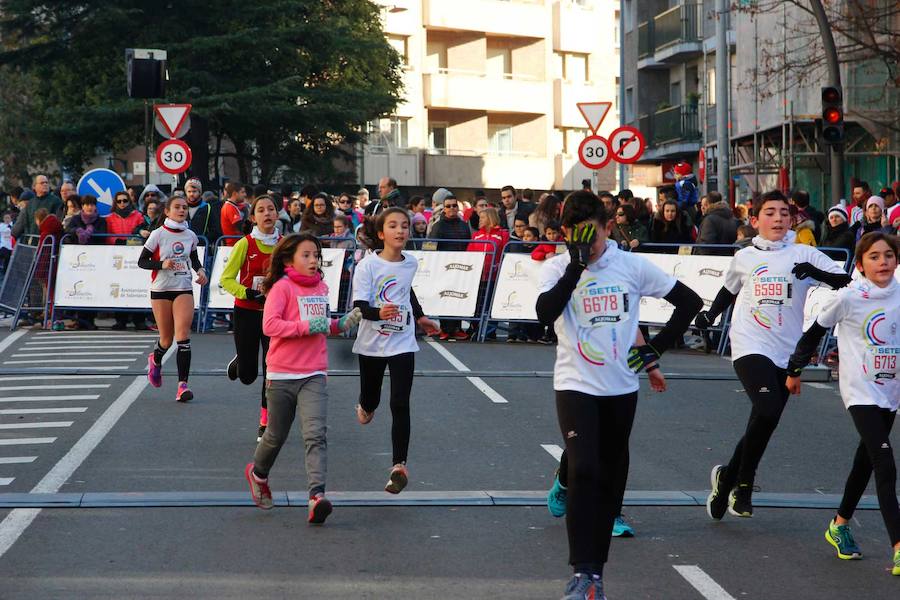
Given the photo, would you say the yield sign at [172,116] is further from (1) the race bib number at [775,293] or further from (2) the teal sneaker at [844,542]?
(2) the teal sneaker at [844,542]

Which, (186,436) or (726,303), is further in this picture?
(186,436)

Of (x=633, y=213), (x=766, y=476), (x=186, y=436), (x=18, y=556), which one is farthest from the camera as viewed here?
(x=633, y=213)

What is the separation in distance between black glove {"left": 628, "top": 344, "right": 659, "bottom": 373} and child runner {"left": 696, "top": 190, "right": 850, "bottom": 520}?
1.75 m

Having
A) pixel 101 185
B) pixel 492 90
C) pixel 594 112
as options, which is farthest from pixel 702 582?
pixel 492 90

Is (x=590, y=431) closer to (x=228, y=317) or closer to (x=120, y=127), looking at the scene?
(x=228, y=317)

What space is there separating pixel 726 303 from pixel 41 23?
3318 cm

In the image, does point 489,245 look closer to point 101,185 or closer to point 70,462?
point 101,185

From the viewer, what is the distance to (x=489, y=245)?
20844 millimetres

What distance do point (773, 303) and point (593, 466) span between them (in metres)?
2.41

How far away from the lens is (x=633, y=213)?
20609 millimetres

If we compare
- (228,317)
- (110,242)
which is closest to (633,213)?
(228,317)

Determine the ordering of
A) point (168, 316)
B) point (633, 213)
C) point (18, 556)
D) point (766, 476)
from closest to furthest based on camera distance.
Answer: point (18, 556)
point (766, 476)
point (168, 316)
point (633, 213)

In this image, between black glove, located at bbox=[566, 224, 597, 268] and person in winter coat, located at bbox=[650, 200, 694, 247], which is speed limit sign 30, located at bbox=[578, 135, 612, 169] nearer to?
person in winter coat, located at bbox=[650, 200, 694, 247]

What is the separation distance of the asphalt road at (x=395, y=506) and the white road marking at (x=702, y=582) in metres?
0.02
